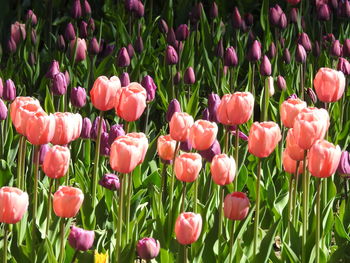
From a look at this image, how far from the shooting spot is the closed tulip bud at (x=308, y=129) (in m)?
2.23

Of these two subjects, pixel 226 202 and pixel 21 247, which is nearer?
pixel 226 202

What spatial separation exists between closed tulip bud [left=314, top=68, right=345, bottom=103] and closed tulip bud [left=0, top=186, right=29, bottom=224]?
3.33 feet

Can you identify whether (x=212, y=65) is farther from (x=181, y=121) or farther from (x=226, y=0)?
(x=181, y=121)

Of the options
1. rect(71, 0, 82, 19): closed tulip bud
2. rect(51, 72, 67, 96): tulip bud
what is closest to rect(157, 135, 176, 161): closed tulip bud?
rect(51, 72, 67, 96): tulip bud

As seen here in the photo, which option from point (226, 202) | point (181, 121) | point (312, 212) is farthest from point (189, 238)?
point (312, 212)

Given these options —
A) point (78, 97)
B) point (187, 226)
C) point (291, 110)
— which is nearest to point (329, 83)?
point (291, 110)

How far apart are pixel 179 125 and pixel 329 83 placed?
49 cm

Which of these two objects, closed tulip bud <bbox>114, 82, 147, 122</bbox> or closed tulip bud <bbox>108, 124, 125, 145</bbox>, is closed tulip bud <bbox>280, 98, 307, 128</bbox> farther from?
closed tulip bud <bbox>108, 124, 125, 145</bbox>

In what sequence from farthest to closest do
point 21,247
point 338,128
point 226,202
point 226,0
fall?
point 226,0 < point 338,128 < point 21,247 < point 226,202

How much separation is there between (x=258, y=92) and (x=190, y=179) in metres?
2.38

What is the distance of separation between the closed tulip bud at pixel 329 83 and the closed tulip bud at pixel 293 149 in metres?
0.30

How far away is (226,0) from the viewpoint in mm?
5840

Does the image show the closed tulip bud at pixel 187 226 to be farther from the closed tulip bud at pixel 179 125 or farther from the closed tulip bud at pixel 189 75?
the closed tulip bud at pixel 189 75

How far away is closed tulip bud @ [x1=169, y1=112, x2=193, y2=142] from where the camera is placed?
2492 millimetres
